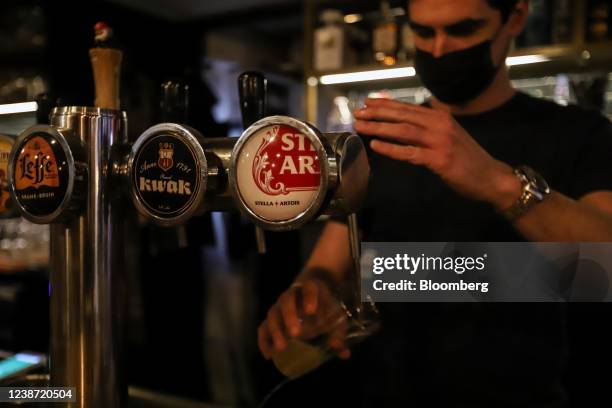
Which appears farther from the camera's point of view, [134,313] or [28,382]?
[134,313]

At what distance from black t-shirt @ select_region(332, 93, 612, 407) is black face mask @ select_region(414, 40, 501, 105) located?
3cm

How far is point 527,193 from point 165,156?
33 cm

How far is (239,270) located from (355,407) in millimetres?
1758

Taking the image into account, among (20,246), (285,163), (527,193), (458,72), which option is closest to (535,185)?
(527,193)

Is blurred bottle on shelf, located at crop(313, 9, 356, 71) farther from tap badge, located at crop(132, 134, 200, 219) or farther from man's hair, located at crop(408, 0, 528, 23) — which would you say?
tap badge, located at crop(132, 134, 200, 219)

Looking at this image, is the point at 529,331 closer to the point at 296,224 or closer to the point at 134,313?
the point at 296,224

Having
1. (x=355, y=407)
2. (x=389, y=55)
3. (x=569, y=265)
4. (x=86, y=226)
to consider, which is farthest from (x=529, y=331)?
(x=389, y=55)

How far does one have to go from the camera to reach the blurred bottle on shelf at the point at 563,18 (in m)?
1.68

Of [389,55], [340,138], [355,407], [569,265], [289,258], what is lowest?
[355,407]

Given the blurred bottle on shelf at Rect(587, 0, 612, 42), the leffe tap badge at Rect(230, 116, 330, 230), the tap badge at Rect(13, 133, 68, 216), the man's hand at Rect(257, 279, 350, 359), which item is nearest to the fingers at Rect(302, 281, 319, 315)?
the man's hand at Rect(257, 279, 350, 359)

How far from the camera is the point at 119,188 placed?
530 millimetres

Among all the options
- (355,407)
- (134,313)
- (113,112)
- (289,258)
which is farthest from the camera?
(134,313)

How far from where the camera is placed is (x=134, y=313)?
2.38m

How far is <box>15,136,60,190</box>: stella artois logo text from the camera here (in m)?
0.51
